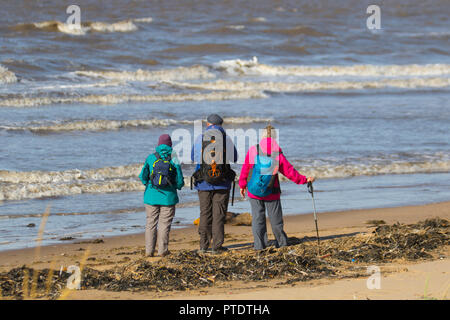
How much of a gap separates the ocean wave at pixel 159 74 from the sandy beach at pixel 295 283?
1746 centimetres

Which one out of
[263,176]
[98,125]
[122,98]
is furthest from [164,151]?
[122,98]

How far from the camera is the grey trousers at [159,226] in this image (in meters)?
7.66

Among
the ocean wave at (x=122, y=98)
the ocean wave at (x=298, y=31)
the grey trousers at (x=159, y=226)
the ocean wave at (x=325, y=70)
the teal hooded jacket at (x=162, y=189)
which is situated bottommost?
the grey trousers at (x=159, y=226)

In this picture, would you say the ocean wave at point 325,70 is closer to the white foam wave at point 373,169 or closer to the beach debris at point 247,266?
the white foam wave at point 373,169

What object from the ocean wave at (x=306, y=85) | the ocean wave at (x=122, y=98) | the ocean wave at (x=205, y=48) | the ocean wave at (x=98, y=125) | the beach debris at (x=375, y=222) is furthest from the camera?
the ocean wave at (x=205, y=48)

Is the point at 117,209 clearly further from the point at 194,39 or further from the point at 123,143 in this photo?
the point at 194,39

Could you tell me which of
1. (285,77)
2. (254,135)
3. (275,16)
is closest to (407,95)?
(285,77)

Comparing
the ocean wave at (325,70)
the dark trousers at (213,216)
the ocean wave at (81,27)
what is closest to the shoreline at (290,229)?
the dark trousers at (213,216)

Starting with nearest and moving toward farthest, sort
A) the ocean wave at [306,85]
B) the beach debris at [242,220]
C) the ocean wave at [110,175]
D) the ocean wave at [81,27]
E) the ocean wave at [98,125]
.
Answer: the beach debris at [242,220], the ocean wave at [110,175], the ocean wave at [98,125], the ocean wave at [306,85], the ocean wave at [81,27]

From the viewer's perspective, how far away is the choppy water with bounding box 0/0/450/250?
439 inches

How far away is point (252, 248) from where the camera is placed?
26.3 feet

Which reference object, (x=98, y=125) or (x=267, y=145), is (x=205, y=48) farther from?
(x=267, y=145)

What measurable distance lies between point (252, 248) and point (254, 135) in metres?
8.66

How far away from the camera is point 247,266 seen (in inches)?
271
